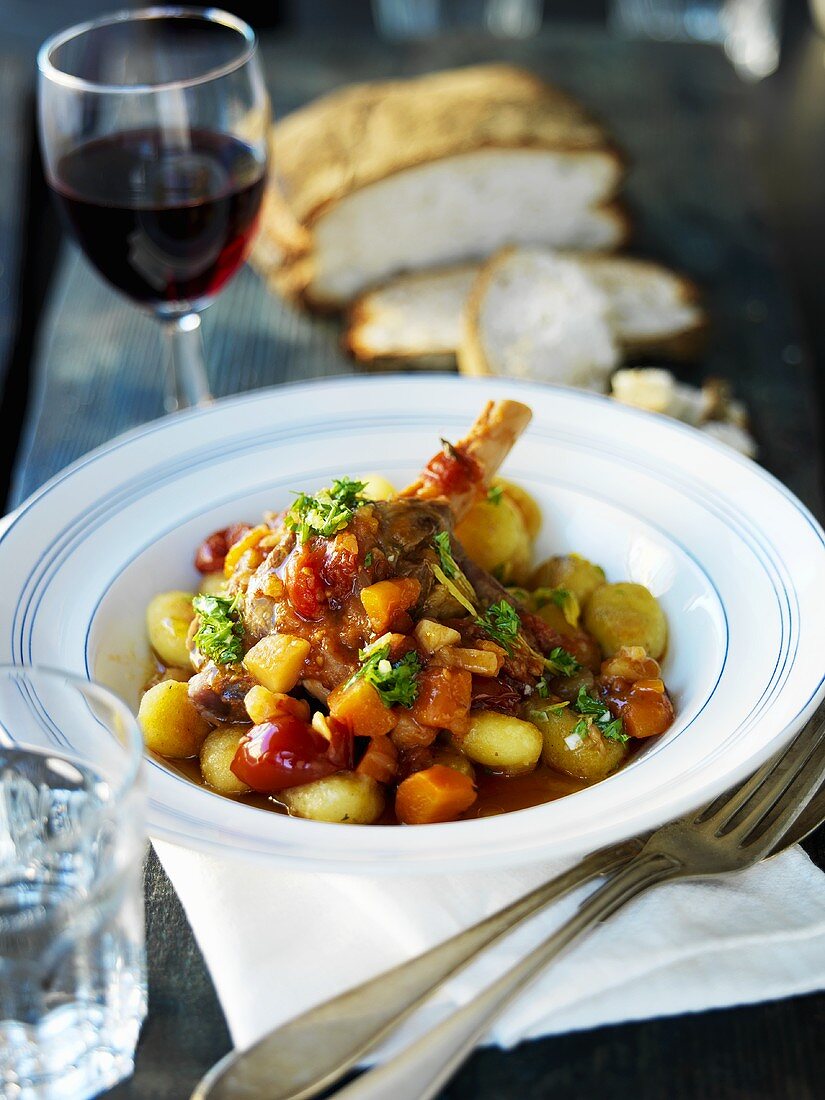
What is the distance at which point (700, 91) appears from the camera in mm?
5246

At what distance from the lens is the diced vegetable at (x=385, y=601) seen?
2.06 meters

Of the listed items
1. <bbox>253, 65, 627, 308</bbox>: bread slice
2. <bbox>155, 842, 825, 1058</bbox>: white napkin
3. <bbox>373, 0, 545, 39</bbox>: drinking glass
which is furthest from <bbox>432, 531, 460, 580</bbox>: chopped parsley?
<bbox>373, 0, 545, 39</bbox>: drinking glass

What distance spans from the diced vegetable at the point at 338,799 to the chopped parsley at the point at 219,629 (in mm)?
282

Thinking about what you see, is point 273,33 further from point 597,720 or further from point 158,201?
point 597,720

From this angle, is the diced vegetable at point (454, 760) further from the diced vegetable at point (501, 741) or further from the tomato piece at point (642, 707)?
the tomato piece at point (642, 707)

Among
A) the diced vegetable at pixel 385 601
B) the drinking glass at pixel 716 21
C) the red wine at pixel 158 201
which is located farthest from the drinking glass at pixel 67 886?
the drinking glass at pixel 716 21

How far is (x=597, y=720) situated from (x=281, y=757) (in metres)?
0.55

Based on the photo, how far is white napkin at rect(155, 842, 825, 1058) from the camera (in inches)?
65.2

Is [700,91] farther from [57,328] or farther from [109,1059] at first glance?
[109,1059]

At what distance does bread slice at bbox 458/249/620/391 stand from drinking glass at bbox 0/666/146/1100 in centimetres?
200

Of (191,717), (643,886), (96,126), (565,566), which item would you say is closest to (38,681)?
(191,717)

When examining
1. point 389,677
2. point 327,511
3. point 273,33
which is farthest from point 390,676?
point 273,33

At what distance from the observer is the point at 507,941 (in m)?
1.70

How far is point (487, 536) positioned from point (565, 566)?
6.6 inches
